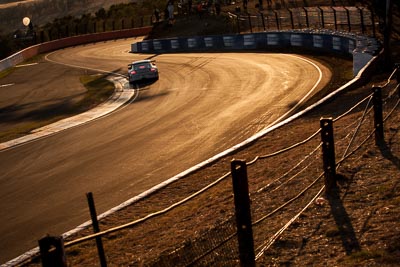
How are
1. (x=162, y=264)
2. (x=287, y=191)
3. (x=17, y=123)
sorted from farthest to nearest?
(x=17, y=123) < (x=287, y=191) < (x=162, y=264)

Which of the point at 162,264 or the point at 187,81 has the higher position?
the point at 162,264

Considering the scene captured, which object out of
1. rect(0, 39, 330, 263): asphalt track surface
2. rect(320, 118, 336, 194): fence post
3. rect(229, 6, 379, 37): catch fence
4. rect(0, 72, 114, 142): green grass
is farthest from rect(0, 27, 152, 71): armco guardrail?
rect(320, 118, 336, 194): fence post

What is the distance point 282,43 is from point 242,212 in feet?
128

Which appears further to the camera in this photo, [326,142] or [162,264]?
[326,142]

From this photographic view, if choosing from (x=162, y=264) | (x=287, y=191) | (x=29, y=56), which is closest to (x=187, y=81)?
(x=287, y=191)

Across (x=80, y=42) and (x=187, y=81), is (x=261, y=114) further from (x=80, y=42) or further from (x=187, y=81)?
(x=80, y=42)

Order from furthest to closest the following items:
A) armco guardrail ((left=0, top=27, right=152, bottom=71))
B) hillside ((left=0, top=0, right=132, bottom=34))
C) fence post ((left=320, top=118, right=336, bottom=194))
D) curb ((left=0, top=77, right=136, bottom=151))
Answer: hillside ((left=0, top=0, right=132, bottom=34)), armco guardrail ((left=0, top=27, right=152, bottom=71)), curb ((left=0, top=77, right=136, bottom=151)), fence post ((left=320, top=118, right=336, bottom=194))

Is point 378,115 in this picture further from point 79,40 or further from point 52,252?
point 79,40

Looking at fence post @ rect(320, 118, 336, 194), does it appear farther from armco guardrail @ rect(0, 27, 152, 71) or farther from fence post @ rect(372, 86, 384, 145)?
armco guardrail @ rect(0, 27, 152, 71)

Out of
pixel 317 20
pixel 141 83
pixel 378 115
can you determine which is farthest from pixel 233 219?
pixel 317 20

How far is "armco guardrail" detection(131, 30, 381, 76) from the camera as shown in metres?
31.2

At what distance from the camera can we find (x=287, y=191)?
11.7m

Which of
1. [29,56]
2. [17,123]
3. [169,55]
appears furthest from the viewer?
[29,56]

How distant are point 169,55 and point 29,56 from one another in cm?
1893
